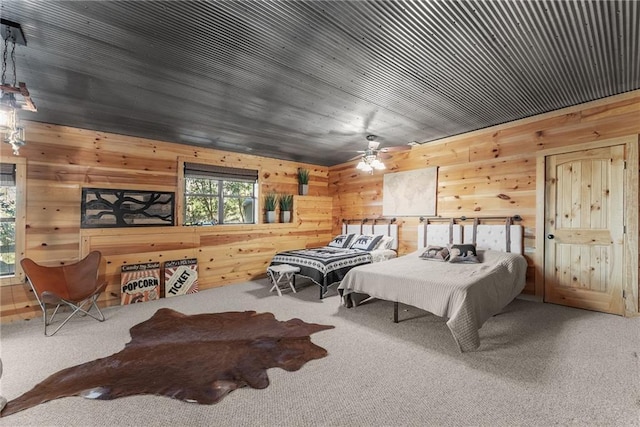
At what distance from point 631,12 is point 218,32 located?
9.36 feet

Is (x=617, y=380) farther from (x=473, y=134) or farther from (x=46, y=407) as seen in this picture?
(x=46, y=407)

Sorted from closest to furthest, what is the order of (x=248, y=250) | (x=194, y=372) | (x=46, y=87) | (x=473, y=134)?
(x=194, y=372) < (x=46, y=87) < (x=473, y=134) < (x=248, y=250)

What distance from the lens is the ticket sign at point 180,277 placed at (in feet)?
14.7

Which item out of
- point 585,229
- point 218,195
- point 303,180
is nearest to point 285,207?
point 303,180

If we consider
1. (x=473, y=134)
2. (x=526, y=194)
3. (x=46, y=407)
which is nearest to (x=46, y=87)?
(x=46, y=407)

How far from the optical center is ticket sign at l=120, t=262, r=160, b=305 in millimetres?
4094

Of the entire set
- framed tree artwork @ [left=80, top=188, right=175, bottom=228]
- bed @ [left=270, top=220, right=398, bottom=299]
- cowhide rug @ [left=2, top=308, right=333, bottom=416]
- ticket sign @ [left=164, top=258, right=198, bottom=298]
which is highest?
framed tree artwork @ [left=80, top=188, right=175, bottom=228]

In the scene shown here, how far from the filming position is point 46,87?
110 inches

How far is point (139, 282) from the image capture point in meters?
4.20

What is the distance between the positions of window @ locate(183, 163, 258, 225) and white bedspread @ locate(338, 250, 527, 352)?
114 inches

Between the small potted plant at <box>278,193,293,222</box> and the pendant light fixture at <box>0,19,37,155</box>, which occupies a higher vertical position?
the pendant light fixture at <box>0,19,37,155</box>

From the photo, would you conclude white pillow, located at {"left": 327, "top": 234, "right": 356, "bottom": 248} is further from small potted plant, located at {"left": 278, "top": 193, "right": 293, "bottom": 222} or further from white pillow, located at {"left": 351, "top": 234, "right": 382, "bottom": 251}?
small potted plant, located at {"left": 278, "top": 193, "right": 293, "bottom": 222}

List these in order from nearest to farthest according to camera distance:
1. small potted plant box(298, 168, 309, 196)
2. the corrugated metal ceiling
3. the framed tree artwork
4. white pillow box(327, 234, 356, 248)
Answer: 1. the corrugated metal ceiling
2. the framed tree artwork
3. white pillow box(327, 234, 356, 248)
4. small potted plant box(298, 168, 309, 196)

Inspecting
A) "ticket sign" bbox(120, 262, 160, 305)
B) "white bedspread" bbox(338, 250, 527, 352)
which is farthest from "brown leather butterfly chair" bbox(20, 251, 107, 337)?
"white bedspread" bbox(338, 250, 527, 352)
